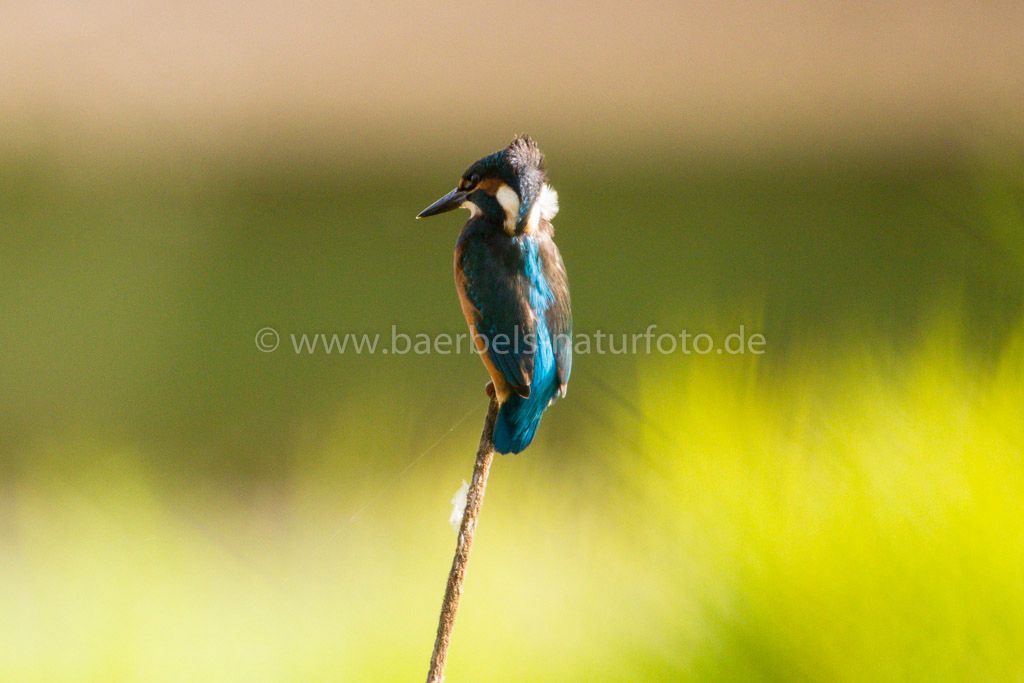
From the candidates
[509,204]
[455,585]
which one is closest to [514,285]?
[509,204]

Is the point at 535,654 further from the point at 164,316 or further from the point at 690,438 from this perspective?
the point at 164,316

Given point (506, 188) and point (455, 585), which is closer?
point (455, 585)

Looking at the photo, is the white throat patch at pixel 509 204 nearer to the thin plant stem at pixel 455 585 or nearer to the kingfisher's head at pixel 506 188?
the kingfisher's head at pixel 506 188

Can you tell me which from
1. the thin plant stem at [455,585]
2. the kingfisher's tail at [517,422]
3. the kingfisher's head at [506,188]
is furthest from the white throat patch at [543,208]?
the thin plant stem at [455,585]

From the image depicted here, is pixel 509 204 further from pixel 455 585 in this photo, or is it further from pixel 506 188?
pixel 455 585

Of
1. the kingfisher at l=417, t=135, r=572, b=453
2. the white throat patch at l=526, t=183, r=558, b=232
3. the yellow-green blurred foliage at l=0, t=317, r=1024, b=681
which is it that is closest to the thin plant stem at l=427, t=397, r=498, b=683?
the yellow-green blurred foliage at l=0, t=317, r=1024, b=681

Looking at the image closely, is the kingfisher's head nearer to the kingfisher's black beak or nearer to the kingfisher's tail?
the kingfisher's black beak

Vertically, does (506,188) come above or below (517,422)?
above
